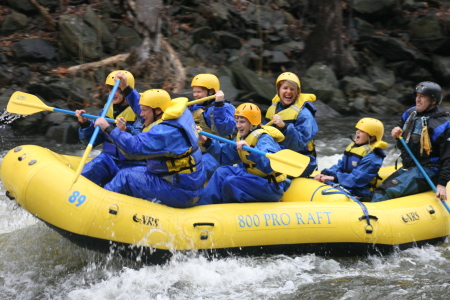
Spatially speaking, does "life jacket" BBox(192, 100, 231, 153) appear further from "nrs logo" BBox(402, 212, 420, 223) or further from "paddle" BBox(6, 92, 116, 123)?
"nrs logo" BBox(402, 212, 420, 223)

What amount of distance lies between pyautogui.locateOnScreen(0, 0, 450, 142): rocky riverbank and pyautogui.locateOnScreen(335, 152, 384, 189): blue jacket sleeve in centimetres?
519

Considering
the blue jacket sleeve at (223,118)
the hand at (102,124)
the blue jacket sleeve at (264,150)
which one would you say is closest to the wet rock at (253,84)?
the blue jacket sleeve at (223,118)

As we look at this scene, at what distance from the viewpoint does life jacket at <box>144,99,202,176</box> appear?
4.42 metres

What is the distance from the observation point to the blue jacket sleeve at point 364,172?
5.61m

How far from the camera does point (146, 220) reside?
4.63m

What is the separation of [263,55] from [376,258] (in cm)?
831

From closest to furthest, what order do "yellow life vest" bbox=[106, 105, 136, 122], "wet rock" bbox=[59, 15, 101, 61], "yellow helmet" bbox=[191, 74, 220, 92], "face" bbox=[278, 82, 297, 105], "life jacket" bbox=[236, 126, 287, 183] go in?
"life jacket" bbox=[236, 126, 287, 183] → "yellow life vest" bbox=[106, 105, 136, 122] → "face" bbox=[278, 82, 297, 105] → "yellow helmet" bbox=[191, 74, 220, 92] → "wet rock" bbox=[59, 15, 101, 61]

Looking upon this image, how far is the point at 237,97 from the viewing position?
1078 centimetres

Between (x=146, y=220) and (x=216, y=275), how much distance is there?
811mm

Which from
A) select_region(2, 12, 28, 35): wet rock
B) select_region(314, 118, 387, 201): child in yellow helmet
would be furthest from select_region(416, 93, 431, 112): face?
select_region(2, 12, 28, 35): wet rock

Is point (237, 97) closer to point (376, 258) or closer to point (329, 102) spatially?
point (329, 102)

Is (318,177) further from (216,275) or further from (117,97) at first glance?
(117,97)

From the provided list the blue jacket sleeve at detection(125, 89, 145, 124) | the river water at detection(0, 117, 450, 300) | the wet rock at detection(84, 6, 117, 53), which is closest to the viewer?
the river water at detection(0, 117, 450, 300)

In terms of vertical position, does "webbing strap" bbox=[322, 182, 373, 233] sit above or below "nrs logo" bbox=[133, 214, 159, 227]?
above
